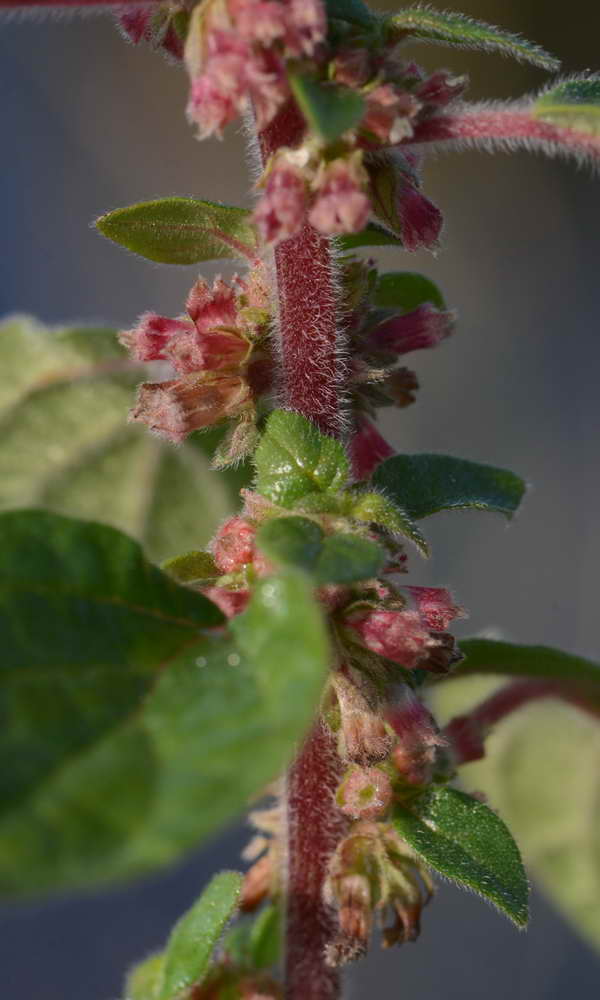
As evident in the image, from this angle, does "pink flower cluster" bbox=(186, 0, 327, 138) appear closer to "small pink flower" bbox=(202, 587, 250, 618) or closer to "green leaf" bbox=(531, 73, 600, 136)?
"green leaf" bbox=(531, 73, 600, 136)

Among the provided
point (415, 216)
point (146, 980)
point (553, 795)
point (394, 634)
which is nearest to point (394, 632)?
point (394, 634)

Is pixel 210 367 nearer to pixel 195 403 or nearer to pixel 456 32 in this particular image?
pixel 195 403

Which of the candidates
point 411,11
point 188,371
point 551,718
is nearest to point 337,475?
point 188,371

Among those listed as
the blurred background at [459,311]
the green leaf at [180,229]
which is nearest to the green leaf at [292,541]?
the green leaf at [180,229]

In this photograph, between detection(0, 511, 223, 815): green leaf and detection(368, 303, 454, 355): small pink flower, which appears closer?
detection(0, 511, 223, 815): green leaf

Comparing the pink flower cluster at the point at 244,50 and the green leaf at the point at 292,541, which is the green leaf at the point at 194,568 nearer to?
the green leaf at the point at 292,541

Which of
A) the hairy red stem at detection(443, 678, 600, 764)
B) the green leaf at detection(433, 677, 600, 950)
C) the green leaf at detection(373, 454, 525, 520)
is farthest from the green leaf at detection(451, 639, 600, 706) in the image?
the green leaf at detection(433, 677, 600, 950)
